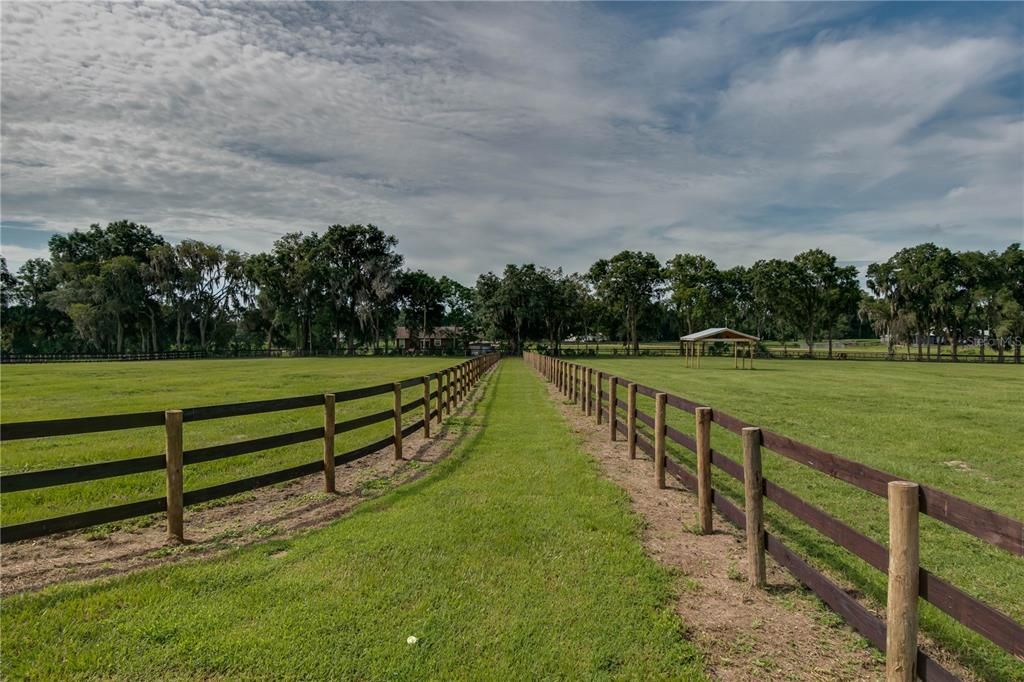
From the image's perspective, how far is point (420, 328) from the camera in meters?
90.2

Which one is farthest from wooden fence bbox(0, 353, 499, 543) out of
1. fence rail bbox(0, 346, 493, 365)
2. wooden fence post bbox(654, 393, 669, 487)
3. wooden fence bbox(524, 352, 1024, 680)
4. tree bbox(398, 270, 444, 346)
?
tree bbox(398, 270, 444, 346)

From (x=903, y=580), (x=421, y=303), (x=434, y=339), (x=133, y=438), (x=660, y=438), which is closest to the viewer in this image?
(x=903, y=580)

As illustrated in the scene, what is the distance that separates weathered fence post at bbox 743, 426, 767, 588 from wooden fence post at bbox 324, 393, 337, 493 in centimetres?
484

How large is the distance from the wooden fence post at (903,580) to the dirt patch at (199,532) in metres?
4.61

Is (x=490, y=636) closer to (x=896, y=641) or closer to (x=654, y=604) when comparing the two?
(x=654, y=604)

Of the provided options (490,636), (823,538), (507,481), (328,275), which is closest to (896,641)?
(490,636)

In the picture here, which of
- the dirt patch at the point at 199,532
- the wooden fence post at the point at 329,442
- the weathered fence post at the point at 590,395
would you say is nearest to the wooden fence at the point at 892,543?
the dirt patch at the point at 199,532

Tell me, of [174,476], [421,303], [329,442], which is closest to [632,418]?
[329,442]

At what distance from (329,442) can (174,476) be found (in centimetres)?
194

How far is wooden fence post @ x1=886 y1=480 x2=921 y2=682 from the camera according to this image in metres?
2.72

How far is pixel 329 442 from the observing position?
22.8 feet

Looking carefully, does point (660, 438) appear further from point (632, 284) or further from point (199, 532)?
point (632, 284)

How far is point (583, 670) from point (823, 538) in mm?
3521

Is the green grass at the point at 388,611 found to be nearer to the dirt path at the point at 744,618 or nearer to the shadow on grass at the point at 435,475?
the dirt path at the point at 744,618
